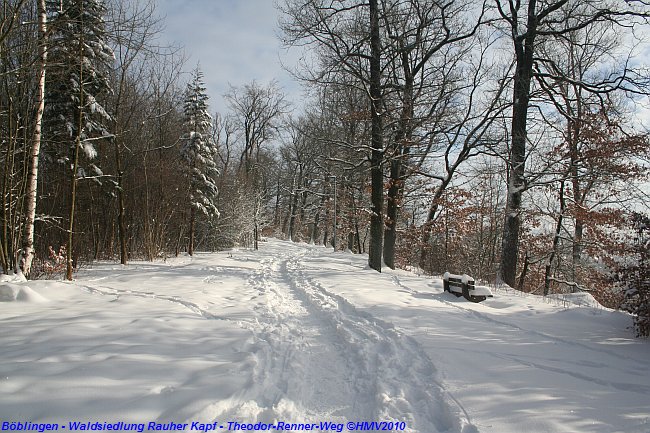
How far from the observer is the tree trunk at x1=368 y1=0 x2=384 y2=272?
10781 millimetres

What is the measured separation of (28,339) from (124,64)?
910 centimetres

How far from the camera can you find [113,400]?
8.48 ft

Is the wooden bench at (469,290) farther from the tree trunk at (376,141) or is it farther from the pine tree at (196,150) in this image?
the pine tree at (196,150)

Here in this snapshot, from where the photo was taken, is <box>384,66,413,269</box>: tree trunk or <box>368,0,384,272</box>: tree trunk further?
<box>384,66,413,269</box>: tree trunk

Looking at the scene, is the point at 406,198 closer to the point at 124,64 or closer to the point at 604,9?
the point at 604,9

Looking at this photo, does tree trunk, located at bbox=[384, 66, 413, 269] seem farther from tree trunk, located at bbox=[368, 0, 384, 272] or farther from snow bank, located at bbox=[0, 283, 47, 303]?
snow bank, located at bbox=[0, 283, 47, 303]

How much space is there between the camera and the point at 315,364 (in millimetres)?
3869

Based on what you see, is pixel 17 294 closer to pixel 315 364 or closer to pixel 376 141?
pixel 315 364

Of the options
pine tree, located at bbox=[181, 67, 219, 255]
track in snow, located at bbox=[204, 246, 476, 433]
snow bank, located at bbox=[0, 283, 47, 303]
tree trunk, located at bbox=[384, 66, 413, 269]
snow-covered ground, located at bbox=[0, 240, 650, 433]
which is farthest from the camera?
pine tree, located at bbox=[181, 67, 219, 255]

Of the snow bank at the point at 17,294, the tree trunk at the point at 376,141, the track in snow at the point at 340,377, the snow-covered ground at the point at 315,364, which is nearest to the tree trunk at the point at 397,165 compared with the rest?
the tree trunk at the point at 376,141

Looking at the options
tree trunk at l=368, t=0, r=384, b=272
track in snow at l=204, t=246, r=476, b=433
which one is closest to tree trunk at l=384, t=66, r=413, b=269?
tree trunk at l=368, t=0, r=384, b=272

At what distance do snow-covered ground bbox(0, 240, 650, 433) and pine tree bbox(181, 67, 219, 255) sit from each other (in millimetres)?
11327

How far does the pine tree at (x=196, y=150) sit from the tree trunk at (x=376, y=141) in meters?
9.50

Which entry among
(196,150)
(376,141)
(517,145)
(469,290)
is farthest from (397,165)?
(196,150)
